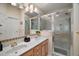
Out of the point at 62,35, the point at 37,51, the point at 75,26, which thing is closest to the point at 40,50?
the point at 37,51

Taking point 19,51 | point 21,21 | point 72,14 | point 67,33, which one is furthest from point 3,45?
point 72,14

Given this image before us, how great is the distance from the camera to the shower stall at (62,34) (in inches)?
60.8

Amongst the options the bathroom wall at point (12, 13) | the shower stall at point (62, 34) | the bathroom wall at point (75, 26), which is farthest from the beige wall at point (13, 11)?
the bathroom wall at point (75, 26)

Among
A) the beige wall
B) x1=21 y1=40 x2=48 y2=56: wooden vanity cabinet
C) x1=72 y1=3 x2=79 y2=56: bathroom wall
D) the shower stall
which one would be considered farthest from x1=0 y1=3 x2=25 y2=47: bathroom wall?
x1=72 y1=3 x2=79 y2=56: bathroom wall

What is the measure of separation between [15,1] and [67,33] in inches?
36.0

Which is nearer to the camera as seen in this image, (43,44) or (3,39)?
(3,39)

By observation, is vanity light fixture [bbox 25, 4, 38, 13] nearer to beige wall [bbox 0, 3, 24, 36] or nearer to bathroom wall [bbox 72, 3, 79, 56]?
beige wall [bbox 0, 3, 24, 36]

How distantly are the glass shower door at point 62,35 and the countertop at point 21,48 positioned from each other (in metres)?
0.21

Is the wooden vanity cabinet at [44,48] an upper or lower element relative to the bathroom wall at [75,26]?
lower

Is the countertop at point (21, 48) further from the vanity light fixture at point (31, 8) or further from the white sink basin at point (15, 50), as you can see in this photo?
the vanity light fixture at point (31, 8)

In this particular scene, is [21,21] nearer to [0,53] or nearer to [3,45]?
[3,45]

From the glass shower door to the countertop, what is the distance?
207 mm

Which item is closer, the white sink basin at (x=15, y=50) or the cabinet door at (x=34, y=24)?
the white sink basin at (x=15, y=50)

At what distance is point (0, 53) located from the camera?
1430 millimetres
